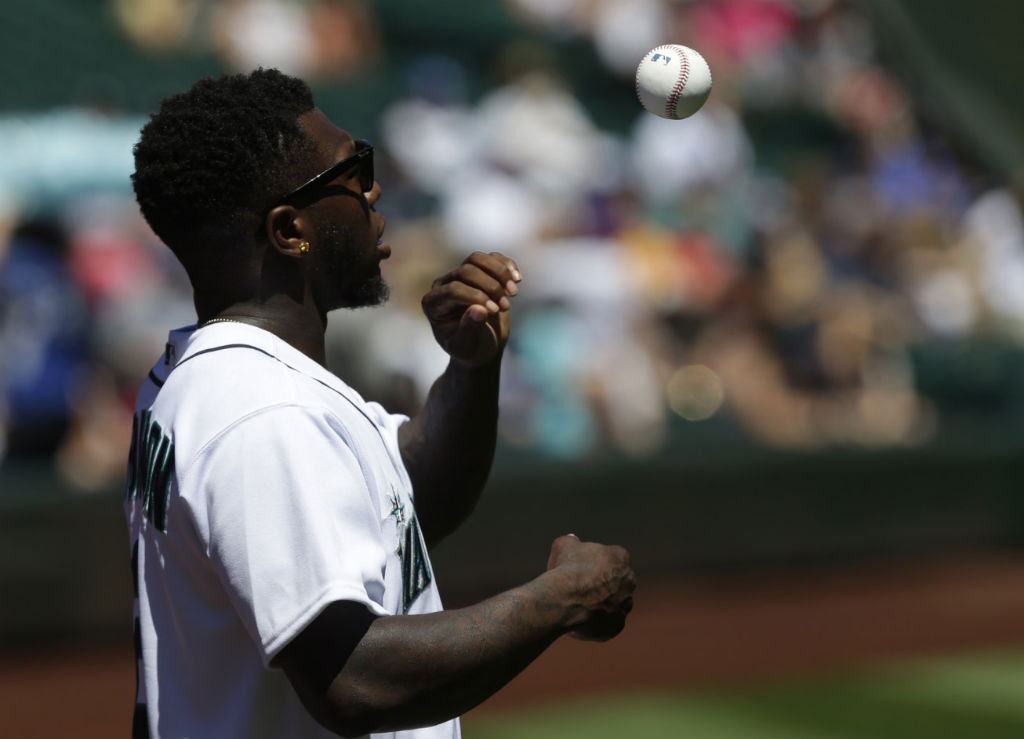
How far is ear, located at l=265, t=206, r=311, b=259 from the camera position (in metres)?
2.18

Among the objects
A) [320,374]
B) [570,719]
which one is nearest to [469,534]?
[570,719]

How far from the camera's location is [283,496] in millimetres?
1869

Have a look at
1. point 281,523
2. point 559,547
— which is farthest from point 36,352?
point 281,523

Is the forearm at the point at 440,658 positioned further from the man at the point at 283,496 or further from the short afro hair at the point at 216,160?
the short afro hair at the point at 216,160

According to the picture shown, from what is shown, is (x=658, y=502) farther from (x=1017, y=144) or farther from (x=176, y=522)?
(x=1017, y=144)

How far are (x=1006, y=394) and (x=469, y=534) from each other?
5081 mm

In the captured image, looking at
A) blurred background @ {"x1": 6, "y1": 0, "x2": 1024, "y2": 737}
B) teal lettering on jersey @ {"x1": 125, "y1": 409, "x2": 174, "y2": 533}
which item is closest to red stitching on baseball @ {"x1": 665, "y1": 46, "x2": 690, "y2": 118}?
teal lettering on jersey @ {"x1": 125, "y1": 409, "x2": 174, "y2": 533}

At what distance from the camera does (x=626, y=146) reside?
12.5 metres

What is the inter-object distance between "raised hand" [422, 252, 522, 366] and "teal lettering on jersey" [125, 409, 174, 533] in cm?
62

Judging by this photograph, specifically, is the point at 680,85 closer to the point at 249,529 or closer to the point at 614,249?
the point at 249,529

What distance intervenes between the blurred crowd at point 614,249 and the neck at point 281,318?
5.62m

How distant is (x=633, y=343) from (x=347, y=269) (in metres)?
7.44

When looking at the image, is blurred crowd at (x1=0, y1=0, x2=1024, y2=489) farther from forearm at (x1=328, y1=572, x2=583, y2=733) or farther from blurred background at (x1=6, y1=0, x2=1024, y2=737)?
forearm at (x1=328, y1=572, x2=583, y2=733)

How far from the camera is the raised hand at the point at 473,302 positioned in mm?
2461
